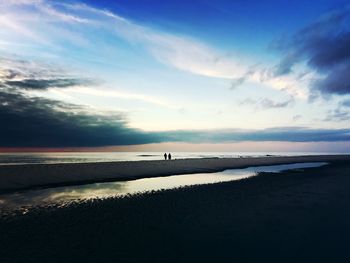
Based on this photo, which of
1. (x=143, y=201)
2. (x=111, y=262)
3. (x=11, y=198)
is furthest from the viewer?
(x=11, y=198)

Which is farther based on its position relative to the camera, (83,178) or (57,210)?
(83,178)

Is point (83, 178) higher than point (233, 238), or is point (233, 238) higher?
point (83, 178)

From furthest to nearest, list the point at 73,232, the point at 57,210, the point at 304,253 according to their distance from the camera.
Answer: the point at 57,210 < the point at 73,232 < the point at 304,253

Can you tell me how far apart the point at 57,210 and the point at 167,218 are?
24.8 feet

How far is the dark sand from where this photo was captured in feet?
40.2

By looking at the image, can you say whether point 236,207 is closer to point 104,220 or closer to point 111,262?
point 104,220

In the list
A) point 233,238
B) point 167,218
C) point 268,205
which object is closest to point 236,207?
point 268,205

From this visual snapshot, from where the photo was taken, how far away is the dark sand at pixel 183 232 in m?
12.3

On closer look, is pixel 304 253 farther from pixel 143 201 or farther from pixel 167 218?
pixel 143 201

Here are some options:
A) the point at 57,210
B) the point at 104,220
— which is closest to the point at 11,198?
the point at 57,210

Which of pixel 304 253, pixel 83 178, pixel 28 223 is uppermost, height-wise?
pixel 83 178

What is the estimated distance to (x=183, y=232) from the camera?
15477mm

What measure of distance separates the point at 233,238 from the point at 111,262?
19.4 feet

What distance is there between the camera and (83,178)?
41.9 metres
